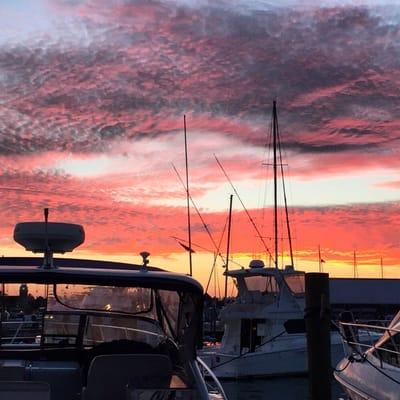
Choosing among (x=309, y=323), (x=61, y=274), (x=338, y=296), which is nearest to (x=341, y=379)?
(x=309, y=323)

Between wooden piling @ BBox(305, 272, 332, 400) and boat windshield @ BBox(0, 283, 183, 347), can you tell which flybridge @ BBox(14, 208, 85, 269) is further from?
wooden piling @ BBox(305, 272, 332, 400)

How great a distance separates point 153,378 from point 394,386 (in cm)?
290

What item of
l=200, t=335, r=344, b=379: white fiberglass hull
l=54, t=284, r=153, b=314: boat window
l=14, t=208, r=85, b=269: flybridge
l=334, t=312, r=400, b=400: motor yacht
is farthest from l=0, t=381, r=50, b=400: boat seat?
l=200, t=335, r=344, b=379: white fiberglass hull

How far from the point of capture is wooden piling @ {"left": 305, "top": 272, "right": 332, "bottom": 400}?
34.0 feet

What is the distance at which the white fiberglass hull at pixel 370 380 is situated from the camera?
7008 mm

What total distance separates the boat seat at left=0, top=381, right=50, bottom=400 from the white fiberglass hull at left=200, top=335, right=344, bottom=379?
17.4 meters

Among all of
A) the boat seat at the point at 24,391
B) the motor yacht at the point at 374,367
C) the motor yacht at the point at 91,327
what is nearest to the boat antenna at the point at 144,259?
the motor yacht at the point at 91,327

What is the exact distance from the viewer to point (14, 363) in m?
6.22

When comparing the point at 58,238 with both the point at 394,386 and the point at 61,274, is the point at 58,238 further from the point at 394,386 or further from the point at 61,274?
the point at 394,386

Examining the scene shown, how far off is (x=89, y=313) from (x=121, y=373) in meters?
1.15

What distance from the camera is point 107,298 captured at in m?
6.11

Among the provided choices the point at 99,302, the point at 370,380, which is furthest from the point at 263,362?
the point at 99,302

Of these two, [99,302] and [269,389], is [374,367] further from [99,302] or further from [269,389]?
[269,389]

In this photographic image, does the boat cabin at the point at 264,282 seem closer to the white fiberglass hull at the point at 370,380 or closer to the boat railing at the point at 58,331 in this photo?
the white fiberglass hull at the point at 370,380
